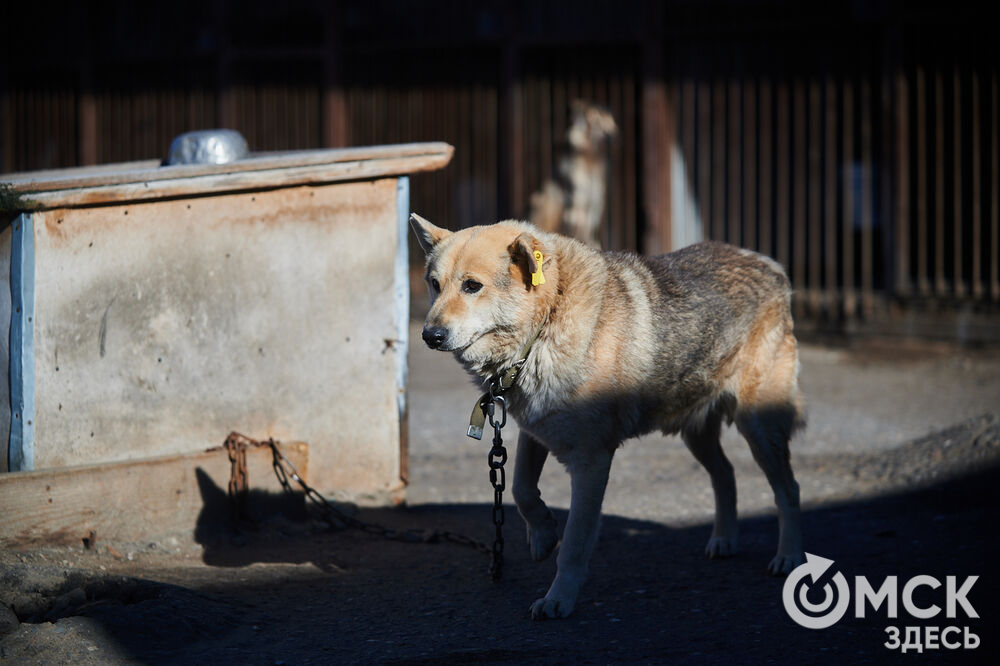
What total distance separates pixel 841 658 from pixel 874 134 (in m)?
7.74

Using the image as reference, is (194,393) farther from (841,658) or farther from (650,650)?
(841,658)

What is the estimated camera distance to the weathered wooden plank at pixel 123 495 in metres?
4.82

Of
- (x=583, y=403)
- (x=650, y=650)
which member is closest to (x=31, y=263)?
(x=583, y=403)

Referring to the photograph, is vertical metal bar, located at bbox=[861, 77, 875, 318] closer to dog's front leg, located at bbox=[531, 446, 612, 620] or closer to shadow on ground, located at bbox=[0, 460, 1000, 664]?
shadow on ground, located at bbox=[0, 460, 1000, 664]

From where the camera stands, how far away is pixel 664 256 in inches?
204

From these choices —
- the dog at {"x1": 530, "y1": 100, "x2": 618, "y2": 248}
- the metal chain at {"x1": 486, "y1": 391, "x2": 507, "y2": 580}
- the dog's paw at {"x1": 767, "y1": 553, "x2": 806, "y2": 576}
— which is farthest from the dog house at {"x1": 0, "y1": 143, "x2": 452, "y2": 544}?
the dog at {"x1": 530, "y1": 100, "x2": 618, "y2": 248}

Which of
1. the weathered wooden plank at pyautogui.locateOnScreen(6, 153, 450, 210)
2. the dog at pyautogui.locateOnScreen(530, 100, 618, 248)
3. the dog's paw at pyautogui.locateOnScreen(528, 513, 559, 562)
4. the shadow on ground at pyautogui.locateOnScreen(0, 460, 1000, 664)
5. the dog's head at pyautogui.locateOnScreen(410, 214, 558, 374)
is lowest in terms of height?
the shadow on ground at pyautogui.locateOnScreen(0, 460, 1000, 664)

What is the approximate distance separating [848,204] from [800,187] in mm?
482

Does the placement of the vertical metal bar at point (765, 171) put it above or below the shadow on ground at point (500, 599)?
above

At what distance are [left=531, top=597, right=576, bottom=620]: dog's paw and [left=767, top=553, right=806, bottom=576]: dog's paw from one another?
109 cm

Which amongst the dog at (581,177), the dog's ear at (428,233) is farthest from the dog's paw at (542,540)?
the dog at (581,177)

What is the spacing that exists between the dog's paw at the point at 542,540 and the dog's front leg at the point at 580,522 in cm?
25

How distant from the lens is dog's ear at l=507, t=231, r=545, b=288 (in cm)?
426

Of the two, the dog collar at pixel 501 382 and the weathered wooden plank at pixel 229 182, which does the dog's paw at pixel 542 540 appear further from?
the weathered wooden plank at pixel 229 182
